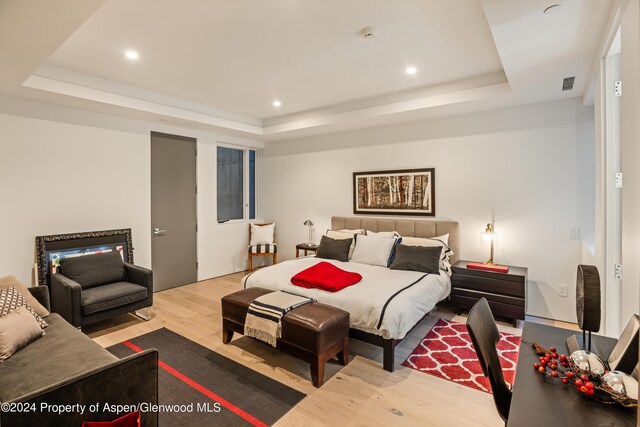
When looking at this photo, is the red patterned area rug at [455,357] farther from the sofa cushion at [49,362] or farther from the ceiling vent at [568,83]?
the ceiling vent at [568,83]

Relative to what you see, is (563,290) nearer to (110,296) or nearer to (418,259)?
(418,259)

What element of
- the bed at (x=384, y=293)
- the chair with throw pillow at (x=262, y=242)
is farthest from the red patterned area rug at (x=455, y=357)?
the chair with throw pillow at (x=262, y=242)

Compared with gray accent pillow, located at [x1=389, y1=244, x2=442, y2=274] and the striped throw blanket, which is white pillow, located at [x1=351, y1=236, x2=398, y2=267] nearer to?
gray accent pillow, located at [x1=389, y1=244, x2=442, y2=274]

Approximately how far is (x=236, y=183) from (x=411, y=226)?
3426 millimetres

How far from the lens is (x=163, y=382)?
2.63 meters

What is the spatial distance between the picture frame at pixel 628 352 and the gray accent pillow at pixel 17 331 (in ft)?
10.9

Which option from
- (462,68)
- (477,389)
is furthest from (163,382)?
(462,68)

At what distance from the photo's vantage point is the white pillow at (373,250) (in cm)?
433

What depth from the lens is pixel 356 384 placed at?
2.61 m

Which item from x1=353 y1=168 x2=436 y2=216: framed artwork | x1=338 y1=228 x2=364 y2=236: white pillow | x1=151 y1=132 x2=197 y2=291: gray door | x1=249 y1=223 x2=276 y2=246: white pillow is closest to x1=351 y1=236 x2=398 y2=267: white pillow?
x1=338 y1=228 x2=364 y2=236: white pillow

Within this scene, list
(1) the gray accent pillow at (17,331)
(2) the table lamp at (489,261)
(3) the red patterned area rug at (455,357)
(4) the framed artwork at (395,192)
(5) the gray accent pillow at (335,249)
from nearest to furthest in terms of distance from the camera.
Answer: (1) the gray accent pillow at (17,331) < (3) the red patterned area rug at (455,357) < (2) the table lamp at (489,261) < (5) the gray accent pillow at (335,249) < (4) the framed artwork at (395,192)

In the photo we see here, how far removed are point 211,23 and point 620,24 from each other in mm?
2690

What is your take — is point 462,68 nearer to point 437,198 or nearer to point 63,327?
point 437,198

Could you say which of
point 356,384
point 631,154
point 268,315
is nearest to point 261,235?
point 268,315
